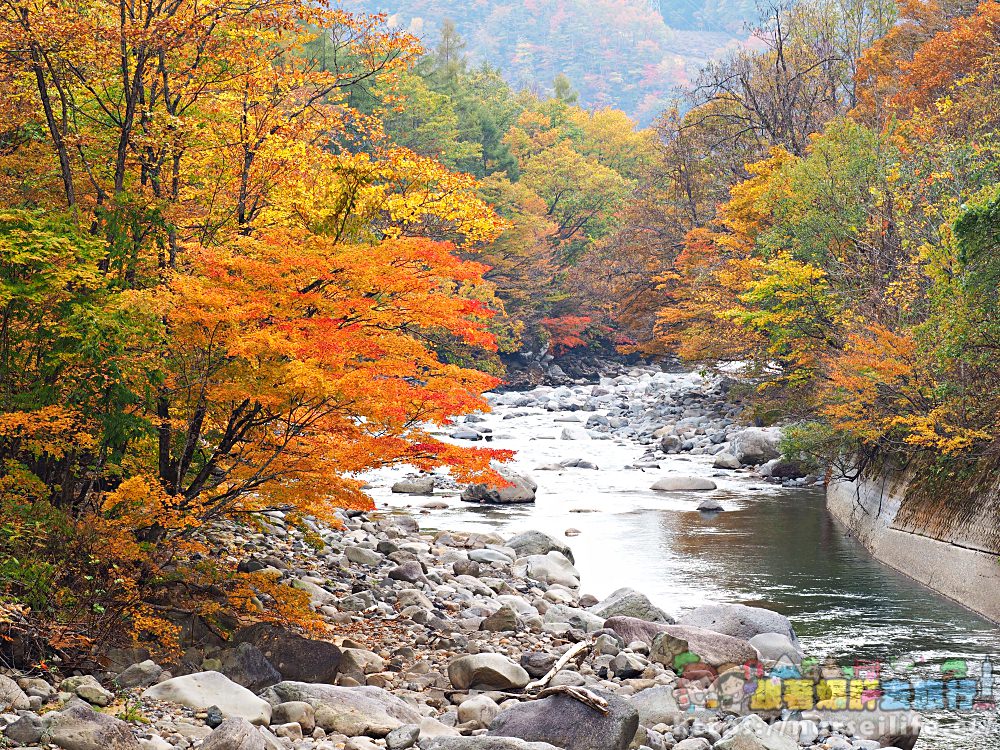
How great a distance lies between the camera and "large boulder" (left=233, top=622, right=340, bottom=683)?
26.1 ft

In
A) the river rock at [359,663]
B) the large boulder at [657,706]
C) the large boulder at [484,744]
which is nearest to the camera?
the large boulder at [484,744]

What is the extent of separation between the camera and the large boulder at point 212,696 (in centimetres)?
645

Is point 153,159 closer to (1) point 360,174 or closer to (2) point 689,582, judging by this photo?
(1) point 360,174

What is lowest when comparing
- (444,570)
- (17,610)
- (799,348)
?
(444,570)

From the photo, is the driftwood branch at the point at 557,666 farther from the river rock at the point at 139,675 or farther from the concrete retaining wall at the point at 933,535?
the concrete retaining wall at the point at 933,535

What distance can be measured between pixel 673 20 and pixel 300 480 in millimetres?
186851

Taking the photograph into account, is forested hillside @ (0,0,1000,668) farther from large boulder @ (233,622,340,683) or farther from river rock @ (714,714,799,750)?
river rock @ (714,714,799,750)

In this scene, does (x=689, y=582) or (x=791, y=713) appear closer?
(x=791, y=713)

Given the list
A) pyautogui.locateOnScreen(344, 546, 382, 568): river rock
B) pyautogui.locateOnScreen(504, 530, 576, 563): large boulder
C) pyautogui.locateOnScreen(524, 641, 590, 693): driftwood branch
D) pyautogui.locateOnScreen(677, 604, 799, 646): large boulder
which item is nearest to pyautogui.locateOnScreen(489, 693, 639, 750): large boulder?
pyautogui.locateOnScreen(524, 641, 590, 693): driftwood branch

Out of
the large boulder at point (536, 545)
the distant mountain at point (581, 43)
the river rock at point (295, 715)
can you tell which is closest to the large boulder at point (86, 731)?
the river rock at point (295, 715)

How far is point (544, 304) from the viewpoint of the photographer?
49000 millimetres

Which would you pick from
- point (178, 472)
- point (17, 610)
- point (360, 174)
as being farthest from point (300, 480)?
point (360, 174)

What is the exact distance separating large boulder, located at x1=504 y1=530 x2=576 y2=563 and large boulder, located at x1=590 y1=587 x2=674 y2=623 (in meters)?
3.25

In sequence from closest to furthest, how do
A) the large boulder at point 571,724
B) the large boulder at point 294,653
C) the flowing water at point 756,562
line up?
the large boulder at point 571,724 → the large boulder at point 294,653 → the flowing water at point 756,562
